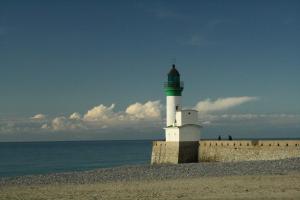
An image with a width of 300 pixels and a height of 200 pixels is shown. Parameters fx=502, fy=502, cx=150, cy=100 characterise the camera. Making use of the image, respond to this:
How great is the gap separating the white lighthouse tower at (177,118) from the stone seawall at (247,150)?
1337 millimetres

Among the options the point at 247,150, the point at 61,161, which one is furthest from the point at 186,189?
the point at 61,161

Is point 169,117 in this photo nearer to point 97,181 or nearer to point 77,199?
point 97,181

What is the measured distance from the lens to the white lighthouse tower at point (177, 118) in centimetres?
3928

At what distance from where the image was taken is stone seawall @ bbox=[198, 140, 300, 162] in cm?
3191

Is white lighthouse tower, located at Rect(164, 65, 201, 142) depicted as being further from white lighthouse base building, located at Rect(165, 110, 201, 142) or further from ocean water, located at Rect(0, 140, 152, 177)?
ocean water, located at Rect(0, 140, 152, 177)

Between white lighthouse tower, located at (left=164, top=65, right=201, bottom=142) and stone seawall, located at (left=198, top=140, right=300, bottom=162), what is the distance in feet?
4.39

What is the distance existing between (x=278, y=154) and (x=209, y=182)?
12593 millimetres

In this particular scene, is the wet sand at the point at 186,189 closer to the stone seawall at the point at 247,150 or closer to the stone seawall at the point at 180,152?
the stone seawall at the point at 247,150

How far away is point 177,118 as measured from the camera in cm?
3962

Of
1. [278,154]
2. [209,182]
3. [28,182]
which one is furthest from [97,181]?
[278,154]

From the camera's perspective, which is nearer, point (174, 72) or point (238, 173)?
point (238, 173)

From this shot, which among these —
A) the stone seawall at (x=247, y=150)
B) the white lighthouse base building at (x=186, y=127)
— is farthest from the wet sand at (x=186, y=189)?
the white lighthouse base building at (x=186, y=127)

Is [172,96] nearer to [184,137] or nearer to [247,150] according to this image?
[184,137]

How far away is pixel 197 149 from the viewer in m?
39.9
